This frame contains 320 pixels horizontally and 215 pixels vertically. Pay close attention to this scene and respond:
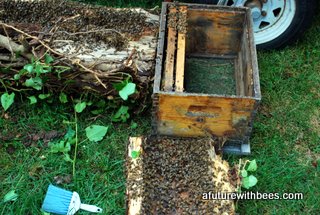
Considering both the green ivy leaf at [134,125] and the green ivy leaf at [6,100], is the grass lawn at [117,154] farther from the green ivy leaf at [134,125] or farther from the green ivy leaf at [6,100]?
the green ivy leaf at [6,100]

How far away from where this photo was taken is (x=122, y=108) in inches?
128

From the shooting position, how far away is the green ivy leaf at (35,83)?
3057mm

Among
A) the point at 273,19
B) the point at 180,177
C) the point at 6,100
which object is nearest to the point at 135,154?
the point at 180,177

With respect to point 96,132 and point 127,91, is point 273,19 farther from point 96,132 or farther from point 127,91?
point 96,132

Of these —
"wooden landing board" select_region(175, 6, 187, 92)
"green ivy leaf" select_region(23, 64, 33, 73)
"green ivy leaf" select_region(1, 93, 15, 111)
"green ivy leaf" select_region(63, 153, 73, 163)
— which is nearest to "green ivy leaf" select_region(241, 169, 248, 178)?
"wooden landing board" select_region(175, 6, 187, 92)

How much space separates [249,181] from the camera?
2.79 metres

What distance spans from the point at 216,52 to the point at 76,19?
1.17 meters

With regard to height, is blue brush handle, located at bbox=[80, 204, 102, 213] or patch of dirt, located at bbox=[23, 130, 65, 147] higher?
patch of dirt, located at bbox=[23, 130, 65, 147]

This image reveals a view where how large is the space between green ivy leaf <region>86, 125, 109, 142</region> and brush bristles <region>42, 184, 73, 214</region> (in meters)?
0.49

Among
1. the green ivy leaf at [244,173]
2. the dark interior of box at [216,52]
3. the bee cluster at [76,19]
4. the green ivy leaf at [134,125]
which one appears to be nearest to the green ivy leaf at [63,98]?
the bee cluster at [76,19]

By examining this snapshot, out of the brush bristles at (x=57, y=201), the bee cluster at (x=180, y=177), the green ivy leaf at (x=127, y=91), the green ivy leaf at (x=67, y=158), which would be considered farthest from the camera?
the green ivy leaf at (x=67, y=158)

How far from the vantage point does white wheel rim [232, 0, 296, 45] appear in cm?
362

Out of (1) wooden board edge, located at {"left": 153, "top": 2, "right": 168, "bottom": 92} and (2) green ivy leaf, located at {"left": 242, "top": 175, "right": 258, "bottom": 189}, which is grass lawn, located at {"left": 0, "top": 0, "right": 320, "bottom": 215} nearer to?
(2) green ivy leaf, located at {"left": 242, "top": 175, "right": 258, "bottom": 189}

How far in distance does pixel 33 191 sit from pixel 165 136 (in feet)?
3.13
